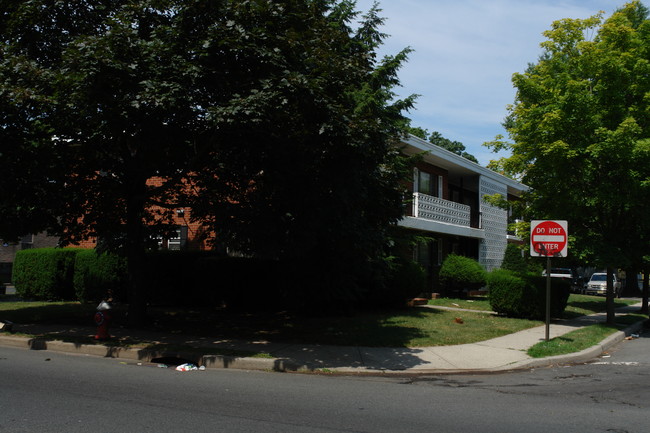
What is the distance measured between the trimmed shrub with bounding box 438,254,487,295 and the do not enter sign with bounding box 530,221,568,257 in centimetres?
1007

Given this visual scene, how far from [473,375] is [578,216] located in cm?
788

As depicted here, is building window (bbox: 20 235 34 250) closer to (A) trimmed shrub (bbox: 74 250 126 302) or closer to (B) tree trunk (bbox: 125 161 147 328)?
(A) trimmed shrub (bbox: 74 250 126 302)

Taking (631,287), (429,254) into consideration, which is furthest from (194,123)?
(631,287)

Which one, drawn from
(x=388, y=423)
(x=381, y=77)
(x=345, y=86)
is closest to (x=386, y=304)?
(x=381, y=77)

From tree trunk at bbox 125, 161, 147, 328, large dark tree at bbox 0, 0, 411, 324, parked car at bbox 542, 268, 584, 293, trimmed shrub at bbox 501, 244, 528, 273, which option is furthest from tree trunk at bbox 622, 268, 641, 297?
tree trunk at bbox 125, 161, 147, 328

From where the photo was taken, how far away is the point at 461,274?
22391 mm

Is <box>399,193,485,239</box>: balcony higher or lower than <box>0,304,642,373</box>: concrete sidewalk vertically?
higher

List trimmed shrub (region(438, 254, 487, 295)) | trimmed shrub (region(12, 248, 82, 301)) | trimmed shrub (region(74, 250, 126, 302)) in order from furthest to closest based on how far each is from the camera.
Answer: trimmed shrub (region(438, 254, 487, 295)) → trimmed shrub (region(12, 248, 82, 301)) → trimmed shrub (region(74, 250, 126, 302))

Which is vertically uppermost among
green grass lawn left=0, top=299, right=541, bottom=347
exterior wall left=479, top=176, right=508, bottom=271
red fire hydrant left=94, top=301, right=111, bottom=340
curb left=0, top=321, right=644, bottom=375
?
exterior wall left=479, top=176, right=508, bottom=271

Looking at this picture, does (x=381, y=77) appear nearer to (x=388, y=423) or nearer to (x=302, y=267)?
(x=302, y=267)

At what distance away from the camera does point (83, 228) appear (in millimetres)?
13203

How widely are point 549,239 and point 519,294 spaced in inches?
157

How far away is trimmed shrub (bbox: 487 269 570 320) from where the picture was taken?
15.8 metres

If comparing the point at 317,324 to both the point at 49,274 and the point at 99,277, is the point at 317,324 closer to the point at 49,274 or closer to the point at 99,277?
the point at 99,277
